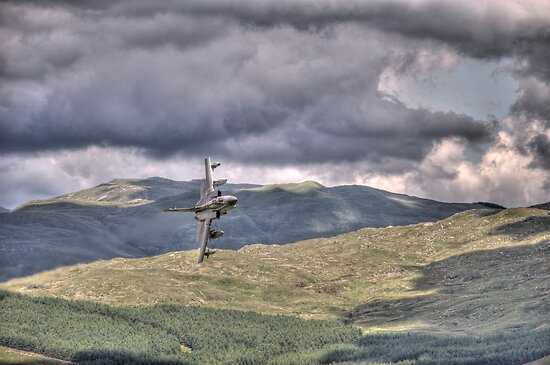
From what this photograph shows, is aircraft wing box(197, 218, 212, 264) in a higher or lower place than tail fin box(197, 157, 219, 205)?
lower

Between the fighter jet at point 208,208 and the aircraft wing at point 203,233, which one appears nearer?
the fighter jet at point 208,208

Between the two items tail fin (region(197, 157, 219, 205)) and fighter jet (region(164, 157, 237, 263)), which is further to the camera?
tail fin (region(197, 157, 219, 205))

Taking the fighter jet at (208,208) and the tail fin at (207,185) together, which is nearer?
the fighter jet at (208,208)

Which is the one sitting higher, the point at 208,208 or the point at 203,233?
the point at 208,208

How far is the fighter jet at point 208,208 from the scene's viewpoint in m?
111

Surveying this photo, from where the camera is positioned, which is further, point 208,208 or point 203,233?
point 203,233

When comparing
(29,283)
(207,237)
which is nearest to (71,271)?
(29,283)

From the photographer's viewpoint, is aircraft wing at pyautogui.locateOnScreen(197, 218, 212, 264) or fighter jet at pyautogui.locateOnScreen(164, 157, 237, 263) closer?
fighter jet at pyautogui.locateOnScreen(164, 157, 237, 263)

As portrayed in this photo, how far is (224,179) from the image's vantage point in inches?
4439

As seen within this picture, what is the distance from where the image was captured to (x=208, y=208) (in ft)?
375

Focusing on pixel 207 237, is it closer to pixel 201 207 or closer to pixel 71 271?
pixel 201 207

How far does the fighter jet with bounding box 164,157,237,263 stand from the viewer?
111312 millimetres

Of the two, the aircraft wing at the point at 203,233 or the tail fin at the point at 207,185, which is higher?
the tail fin at the point at 207,185

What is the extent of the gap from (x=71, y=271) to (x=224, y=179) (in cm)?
10043
